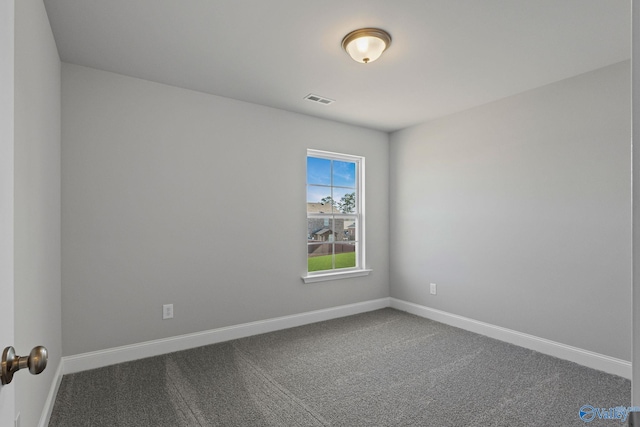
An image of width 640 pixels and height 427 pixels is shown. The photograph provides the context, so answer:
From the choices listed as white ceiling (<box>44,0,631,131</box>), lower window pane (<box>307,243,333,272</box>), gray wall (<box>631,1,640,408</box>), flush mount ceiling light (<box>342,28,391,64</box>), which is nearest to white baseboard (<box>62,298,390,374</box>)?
lower window pane (<box>307,243,333,272</box>)

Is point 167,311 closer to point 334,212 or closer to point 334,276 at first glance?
point 334,276

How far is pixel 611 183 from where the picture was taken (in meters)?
2.75

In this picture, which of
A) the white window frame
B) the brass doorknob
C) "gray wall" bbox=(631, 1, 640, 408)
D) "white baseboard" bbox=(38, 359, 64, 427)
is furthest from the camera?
the white window frame

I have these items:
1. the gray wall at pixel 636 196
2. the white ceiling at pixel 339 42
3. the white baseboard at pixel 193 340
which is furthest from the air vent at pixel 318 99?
the gray wall at pixel 636 196

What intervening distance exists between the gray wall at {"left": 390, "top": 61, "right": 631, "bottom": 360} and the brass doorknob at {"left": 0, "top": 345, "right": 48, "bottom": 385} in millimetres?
3611

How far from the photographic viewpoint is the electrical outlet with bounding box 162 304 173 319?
3083 millimetres

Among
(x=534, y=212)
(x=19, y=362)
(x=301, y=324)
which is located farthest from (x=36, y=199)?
(x=534, y=212)

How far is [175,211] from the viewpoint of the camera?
3.16m

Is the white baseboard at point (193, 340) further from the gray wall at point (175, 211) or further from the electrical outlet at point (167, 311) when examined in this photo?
the electrical outlet at point (167, 311)

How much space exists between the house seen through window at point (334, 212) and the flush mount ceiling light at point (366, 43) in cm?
180

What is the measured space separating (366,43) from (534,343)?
3.09m

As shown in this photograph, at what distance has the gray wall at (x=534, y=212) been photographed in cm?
274

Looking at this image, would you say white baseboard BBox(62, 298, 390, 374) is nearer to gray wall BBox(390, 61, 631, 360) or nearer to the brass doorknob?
gray wall BBox(390, 61, 631, 360)

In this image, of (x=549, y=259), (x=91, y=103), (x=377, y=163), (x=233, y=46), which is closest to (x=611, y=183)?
(x=549, y=259)
